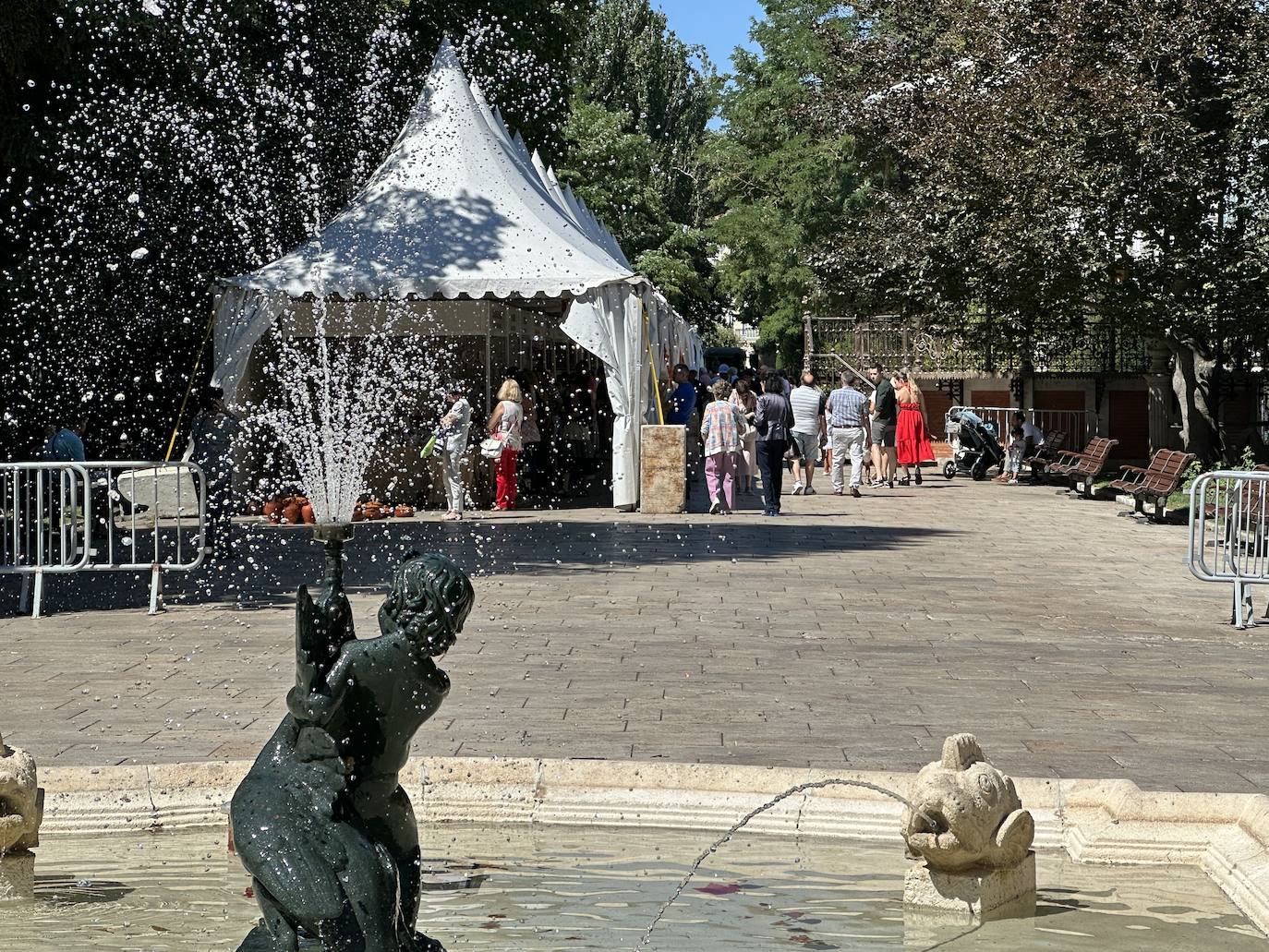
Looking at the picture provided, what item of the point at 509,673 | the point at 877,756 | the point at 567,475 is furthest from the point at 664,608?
the point at 567,475

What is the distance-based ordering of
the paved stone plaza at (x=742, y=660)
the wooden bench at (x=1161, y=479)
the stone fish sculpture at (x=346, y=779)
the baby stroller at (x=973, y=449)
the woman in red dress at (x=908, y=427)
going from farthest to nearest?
the baby stroller at (x=973, y=449) → the woman in red dress at (x=908, y=427) → the wooden bench at (x=1161, y=479) → the paved stone plaza at (x=742, y=660) → the stone fish sculpture at (x=346, y=779)

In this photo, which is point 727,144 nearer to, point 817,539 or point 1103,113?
point 1103,113

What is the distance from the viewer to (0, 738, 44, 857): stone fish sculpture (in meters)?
5.50

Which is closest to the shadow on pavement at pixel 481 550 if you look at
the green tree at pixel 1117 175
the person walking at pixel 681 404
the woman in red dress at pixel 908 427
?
the person walking at pixel 681 404

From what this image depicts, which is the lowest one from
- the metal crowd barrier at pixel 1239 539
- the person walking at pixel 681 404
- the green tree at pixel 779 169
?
the metal crowd barrier at pixel 1239 539

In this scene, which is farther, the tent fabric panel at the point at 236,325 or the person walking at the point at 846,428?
the person walking at the point at 846,428

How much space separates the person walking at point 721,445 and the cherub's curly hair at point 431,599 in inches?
675

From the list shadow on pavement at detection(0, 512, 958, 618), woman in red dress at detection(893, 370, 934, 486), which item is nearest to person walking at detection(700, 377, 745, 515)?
shadow on pavement at detection(0, 512, 958, 618)

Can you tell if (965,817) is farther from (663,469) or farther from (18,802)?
(663,469)

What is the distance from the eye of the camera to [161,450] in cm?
2109

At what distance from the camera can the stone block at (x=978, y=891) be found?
5.28 metres

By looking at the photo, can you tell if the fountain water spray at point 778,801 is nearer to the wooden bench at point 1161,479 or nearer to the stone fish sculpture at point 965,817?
the stone fish sculpture at point 965,817

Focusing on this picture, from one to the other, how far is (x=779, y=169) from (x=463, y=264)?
33.0 metres

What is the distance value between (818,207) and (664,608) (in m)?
39.1
